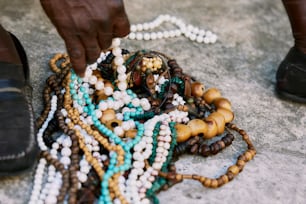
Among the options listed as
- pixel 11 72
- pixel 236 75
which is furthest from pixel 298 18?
pixel 11 72

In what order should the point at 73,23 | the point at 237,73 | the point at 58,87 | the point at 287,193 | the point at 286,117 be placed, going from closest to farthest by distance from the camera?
the point at 73,23 < the point at 287,193 < the point at 58,87 < the point at 286,117 < the point at 237,73

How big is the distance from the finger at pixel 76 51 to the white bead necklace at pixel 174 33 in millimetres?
650

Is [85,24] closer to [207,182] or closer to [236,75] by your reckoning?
[207,182]

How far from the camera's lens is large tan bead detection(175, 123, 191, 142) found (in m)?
1.48

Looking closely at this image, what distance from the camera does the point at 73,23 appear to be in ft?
4.24

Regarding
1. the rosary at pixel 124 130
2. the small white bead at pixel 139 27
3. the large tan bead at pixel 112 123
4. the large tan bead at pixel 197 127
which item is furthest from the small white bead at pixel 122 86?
the small white bead at pixel 139 27

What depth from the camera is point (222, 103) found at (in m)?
1.63

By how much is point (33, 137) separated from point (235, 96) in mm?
705

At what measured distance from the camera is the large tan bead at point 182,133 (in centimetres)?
148

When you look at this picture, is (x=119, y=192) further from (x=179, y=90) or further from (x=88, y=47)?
(x=179, y=90)

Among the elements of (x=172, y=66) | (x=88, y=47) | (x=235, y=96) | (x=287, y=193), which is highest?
(x=88, y=47)

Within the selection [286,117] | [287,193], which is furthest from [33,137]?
[286,117]

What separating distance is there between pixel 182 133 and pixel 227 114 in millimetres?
177

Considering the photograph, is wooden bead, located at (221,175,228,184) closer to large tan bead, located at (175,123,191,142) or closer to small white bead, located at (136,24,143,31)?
large tan bead, located at (175,123,191,142)
